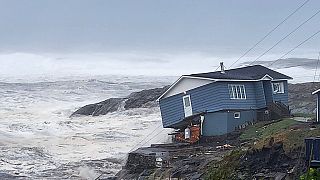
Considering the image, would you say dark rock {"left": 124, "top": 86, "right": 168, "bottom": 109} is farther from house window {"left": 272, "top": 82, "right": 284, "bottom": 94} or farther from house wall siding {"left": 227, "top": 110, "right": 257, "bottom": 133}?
house wall siding {"left": 227, "top": 110, "right": 257, "bottom": 133}

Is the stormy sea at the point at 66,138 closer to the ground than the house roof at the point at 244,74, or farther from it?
closer to the ground

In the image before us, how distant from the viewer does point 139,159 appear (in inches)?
811

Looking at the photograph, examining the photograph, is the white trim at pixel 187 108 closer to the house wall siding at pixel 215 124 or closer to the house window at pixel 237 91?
the house wall siding at pixel 215 124

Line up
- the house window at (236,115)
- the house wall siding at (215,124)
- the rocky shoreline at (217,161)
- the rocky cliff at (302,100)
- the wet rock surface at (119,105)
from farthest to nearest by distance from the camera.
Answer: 1. the wet rock surface at (119,105)
2. the rocky cliff at (302,100)
3. the house window at (236,115)
4. the house wall siding at (215,124)
5. the rocky shoreline at (217,161)

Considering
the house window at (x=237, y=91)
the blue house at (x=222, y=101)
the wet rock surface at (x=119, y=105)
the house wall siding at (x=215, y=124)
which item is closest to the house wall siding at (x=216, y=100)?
the blue house at (x=222, y=101)

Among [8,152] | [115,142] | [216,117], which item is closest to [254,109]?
[216,117]

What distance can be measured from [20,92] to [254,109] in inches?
1988

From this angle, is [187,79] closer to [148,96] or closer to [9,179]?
[9,179]

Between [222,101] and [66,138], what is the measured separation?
34.7ft

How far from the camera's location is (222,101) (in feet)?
84.1

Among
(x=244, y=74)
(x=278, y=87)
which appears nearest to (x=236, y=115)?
(x=244, y=74)

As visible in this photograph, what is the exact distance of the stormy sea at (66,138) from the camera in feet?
77.5

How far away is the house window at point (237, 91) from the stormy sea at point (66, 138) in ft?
17.1

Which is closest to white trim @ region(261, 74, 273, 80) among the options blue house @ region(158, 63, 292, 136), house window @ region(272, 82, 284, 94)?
blue house @ region(158, 63, 292, 136)
